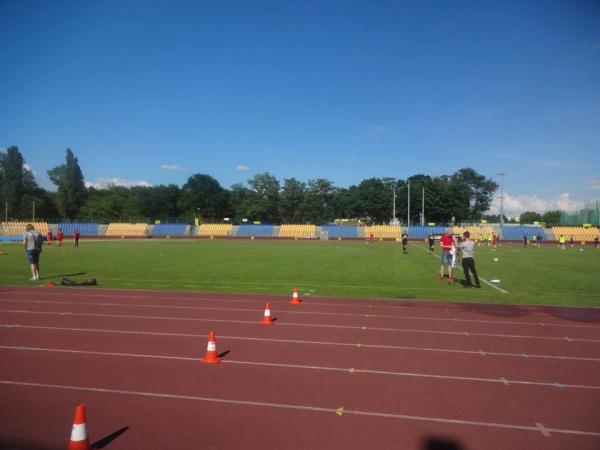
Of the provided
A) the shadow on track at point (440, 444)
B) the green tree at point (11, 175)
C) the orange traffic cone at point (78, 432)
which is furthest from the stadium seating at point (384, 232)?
the green tree at point (11, 175)

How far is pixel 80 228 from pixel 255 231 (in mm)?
28596

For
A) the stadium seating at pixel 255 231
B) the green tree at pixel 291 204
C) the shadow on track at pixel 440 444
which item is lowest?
the shadow on track at pixel 440 444

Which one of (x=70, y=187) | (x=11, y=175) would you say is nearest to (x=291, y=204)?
(x=70, y=187)

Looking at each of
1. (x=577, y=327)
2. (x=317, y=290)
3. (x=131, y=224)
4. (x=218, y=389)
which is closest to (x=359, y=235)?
(x=131, y=224)

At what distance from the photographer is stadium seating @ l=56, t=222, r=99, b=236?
2736 inches

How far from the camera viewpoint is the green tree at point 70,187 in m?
94.1

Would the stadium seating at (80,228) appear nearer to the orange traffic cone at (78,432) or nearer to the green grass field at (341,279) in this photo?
the green grass field at (341,279)

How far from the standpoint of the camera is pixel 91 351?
773 centimetres

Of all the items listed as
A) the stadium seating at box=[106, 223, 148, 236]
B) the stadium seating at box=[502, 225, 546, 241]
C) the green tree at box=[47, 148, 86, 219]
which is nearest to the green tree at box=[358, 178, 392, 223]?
the stadium seating at box=[502, 225, 546, 241]

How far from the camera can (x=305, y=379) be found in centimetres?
636

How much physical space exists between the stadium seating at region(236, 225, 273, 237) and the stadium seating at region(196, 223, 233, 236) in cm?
194

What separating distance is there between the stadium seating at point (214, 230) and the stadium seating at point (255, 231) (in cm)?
194

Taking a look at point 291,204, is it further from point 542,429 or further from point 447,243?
point 542,429

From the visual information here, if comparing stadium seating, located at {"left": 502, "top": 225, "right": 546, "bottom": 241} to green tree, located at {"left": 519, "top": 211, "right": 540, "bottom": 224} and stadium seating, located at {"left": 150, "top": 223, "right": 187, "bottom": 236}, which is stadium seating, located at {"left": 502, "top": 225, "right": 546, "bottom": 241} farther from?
green tree, located at {"left": 519, "top": 211, "right": 540, "bottom": 224}
